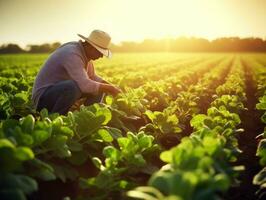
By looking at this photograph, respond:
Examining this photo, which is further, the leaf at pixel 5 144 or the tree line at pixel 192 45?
the tree line at pixel 192 45

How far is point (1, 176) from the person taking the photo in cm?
277

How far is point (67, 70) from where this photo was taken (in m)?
5.92

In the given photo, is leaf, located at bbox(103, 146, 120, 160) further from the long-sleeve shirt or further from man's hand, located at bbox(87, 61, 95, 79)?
man's hand, located at bbox(87, 61, 95, 79)

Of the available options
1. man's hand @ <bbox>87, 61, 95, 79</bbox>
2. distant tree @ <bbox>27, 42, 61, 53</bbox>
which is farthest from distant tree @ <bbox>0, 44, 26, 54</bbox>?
man's hand @ <bbox>87, 61, 95, 79</bbox>

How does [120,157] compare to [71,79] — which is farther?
[71,79]

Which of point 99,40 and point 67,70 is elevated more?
point 99,40

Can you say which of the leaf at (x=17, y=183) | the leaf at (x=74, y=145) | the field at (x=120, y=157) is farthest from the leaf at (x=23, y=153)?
the leaf at (x=74, y=145)

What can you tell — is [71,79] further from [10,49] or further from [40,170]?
[10,49]

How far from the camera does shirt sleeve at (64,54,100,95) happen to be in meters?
5.81

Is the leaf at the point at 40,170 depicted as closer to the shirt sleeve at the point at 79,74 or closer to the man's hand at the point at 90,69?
the shirt sleeve at the point at 79,74

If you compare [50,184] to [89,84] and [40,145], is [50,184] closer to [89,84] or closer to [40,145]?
[40,145]

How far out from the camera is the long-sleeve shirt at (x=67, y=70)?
5828 mm

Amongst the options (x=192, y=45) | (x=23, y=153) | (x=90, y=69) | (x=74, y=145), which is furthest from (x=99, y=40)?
(x=192, y=45)

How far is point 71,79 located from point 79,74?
20 cm
